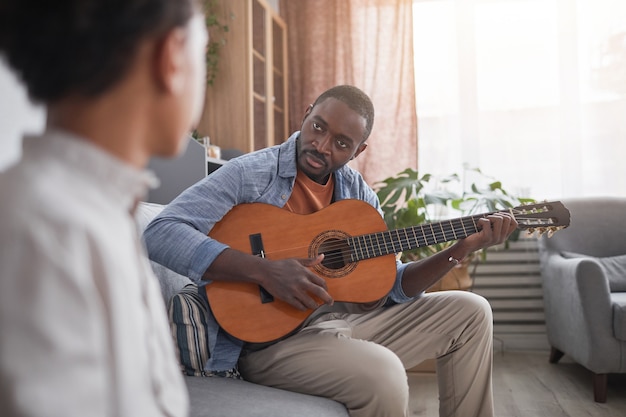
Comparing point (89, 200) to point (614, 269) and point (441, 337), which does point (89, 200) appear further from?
point (614, 269)

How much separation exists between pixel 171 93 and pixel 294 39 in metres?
3.65

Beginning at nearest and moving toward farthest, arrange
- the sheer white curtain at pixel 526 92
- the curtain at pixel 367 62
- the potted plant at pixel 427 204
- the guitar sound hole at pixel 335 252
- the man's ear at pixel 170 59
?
the man's ear at pixel 170 59, the guitar sound hole at pixel 335 252, the potted plant at pixel 427 204, the sheer white curtain at pixel 526 92, the curtain at pixel 367 62

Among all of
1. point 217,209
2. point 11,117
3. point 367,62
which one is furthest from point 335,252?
point 367,62

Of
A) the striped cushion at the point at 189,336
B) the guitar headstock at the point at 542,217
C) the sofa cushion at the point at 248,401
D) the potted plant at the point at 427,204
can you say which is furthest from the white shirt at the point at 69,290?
the potted plant at the point at 427,204

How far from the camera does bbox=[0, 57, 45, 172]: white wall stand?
101 cm

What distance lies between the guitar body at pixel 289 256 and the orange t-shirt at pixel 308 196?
11cm

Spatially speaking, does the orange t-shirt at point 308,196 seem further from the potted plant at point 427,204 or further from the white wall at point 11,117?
the potted plant at point 427,204

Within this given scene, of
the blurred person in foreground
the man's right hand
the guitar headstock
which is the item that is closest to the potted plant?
the guitar headstock

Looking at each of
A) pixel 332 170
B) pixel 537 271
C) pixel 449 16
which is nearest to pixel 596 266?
pixel 537 271

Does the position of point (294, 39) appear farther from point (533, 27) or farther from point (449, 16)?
point (533, 27)

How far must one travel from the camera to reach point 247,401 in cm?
109

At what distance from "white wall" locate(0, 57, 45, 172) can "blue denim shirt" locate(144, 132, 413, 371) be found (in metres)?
0.40

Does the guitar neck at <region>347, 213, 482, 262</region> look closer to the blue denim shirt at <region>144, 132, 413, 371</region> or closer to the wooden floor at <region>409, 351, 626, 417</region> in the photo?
the blue denim shirt at <region>144, 132, 413, 371</region>

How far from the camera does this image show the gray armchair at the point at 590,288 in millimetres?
2426
